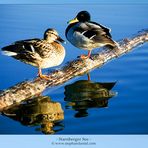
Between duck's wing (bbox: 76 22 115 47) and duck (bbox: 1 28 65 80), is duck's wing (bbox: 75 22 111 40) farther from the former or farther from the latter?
duck (bbox: 1 28 65 80)

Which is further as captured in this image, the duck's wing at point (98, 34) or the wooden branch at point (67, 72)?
the duck's wing at point (98, 34)

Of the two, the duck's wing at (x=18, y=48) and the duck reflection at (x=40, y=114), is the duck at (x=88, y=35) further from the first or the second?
the duck reflection at (x=40, y=114)

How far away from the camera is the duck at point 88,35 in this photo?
11.1 feet

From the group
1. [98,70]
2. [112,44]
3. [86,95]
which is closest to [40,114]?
[86,95]

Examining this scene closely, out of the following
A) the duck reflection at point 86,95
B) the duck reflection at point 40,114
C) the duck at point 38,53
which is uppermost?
the duck at point 38,53

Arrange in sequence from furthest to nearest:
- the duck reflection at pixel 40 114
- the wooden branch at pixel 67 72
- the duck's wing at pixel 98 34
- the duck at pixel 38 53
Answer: the duck's wing at pixel 98 34, the duck at pixel 38 53, the wooden branch at pixel 67 72, the duck reflection at pixel 40 114

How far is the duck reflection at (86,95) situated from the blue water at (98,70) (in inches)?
0.9

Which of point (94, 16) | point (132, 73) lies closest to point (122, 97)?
point (132, 73)

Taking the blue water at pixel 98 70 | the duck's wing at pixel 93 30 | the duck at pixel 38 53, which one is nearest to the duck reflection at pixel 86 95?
the blue water at pixel 98 70

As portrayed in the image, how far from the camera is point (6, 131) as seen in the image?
9.69 feet

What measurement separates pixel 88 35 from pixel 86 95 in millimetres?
376

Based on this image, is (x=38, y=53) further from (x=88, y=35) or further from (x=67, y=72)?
(x=88, y=35)

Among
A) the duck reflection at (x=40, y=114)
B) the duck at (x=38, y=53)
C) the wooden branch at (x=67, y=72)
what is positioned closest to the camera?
the duck reflection at (x=40, y=114)
